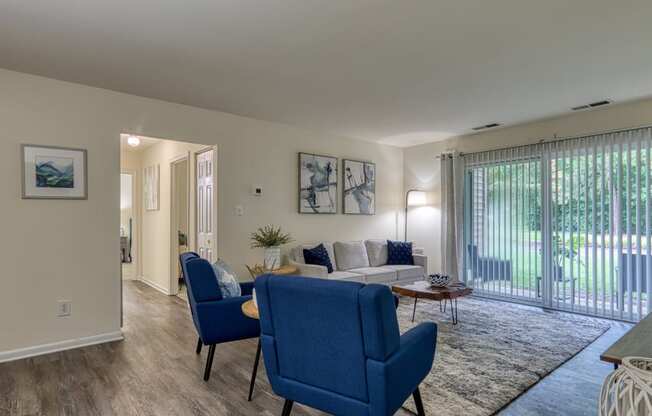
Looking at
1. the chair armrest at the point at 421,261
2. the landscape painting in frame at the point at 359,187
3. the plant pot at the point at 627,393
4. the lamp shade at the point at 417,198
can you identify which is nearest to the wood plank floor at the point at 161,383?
the plant pot at the point at 627,393

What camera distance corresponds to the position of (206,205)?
16.1ft

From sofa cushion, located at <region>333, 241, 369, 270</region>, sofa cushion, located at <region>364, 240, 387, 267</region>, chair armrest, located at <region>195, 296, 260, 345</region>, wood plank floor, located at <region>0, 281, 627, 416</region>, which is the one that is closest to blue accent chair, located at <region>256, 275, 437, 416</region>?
wood plank floor, located at <region>0, 281, 627, 416</region>

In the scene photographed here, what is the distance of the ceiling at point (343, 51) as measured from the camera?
7.64 ft

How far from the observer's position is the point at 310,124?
5203mm

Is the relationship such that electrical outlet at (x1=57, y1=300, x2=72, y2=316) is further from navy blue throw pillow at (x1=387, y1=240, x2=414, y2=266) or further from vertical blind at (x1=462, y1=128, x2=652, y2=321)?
vertical blind at (x1=462, y1=128, x2=652, y2=321)

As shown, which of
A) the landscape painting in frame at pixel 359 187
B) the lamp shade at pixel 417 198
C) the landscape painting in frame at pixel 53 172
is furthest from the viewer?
Result: the lamp shade at pixel 417 198

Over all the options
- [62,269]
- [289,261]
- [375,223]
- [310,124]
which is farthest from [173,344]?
[375,223]

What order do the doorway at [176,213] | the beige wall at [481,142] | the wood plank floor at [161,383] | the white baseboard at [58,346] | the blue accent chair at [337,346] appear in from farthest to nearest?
the doorway at [176,213] → the beige wall at [481,142] → the white baseboard at [58,346] → the wood plank floor at [161,383] → the blue accent chair at [337,346]

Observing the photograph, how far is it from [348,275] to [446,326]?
4.71 feet

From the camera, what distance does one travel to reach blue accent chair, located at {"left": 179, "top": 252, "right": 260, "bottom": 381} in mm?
2676

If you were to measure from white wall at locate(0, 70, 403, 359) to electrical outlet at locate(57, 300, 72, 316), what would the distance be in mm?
41

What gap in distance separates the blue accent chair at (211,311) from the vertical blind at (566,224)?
4060mm

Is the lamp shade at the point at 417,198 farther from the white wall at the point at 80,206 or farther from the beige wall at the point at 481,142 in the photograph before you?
the white wall at the point at 80,206

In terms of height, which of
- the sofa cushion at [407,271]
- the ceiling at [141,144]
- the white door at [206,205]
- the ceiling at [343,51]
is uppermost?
the ceiling at [343,51]
